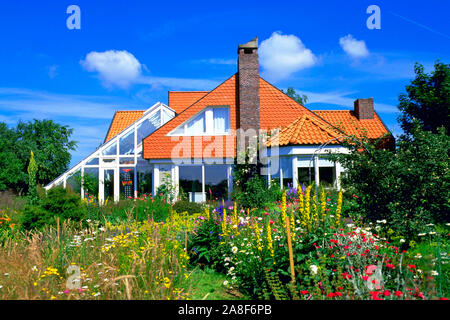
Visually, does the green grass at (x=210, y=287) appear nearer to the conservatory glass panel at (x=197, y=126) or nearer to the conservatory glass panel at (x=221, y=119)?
the conservatory glass panel at (x=197, y=126)

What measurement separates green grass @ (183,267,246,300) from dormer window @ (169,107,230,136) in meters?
11.3

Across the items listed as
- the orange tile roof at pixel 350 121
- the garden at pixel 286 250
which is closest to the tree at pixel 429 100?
the orange tile roof at pixel 350 121

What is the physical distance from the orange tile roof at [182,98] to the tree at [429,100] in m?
12.1

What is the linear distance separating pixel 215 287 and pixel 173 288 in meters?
1.24

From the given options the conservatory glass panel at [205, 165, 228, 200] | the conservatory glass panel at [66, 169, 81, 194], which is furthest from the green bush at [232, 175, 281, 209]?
the conservatory glass panel at [66, 169, 81, 194]

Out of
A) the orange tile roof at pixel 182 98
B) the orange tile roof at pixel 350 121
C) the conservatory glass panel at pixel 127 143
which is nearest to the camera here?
the conservatory glass panel at pixel 127 143

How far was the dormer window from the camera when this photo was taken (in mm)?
17547

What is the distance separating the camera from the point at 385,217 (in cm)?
738

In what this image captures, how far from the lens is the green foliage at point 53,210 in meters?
8.88

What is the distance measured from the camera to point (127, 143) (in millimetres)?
19156

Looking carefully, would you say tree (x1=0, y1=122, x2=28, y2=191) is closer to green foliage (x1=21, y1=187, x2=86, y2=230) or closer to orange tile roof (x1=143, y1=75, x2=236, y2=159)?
orange tile roof (x1=143, y1=75, x2=236, y2=159)

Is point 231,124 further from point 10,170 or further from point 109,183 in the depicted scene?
point 10,170
